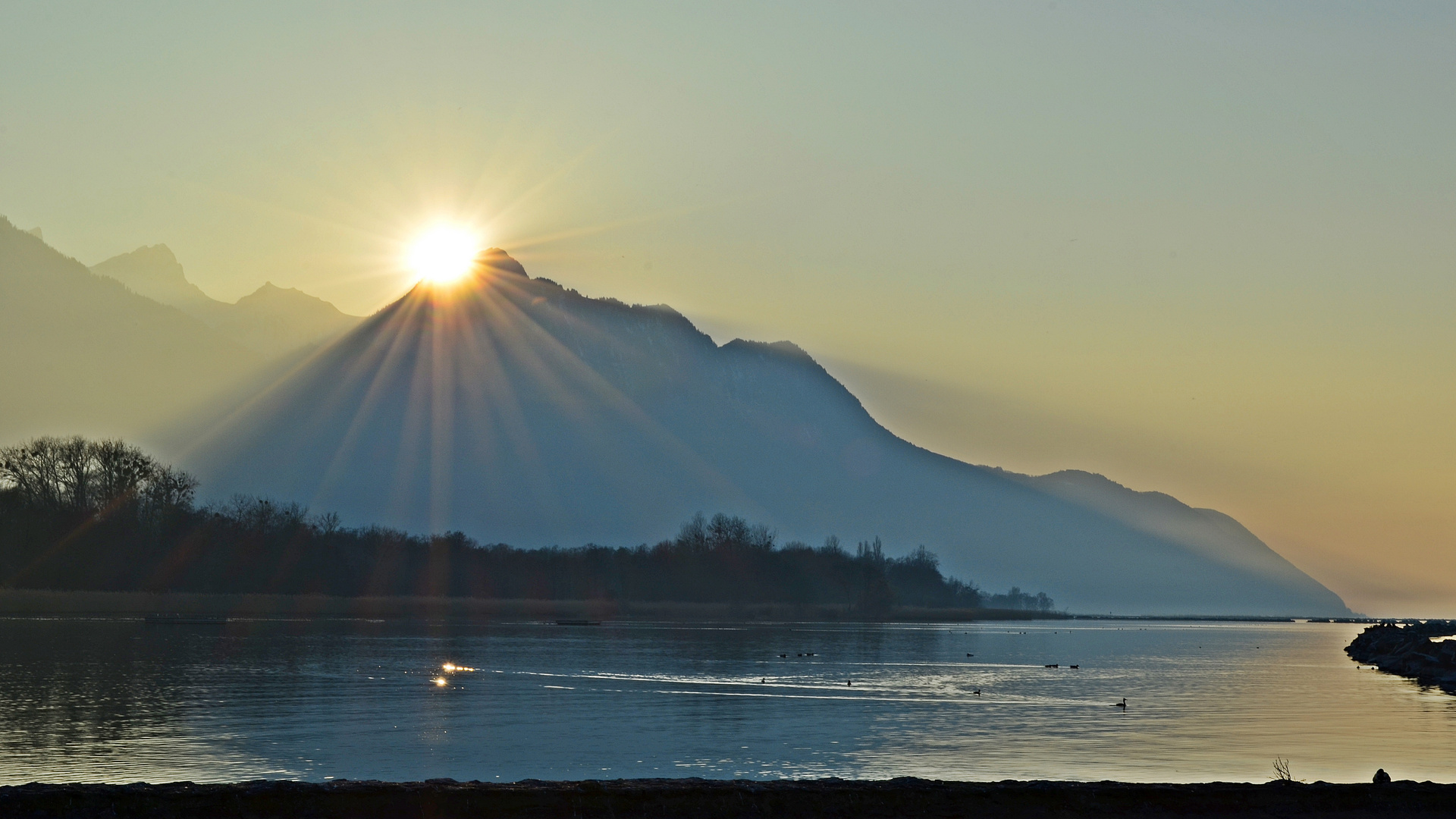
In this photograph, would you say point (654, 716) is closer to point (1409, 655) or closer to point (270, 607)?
point (1409, 655)

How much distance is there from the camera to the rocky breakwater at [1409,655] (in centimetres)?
8025

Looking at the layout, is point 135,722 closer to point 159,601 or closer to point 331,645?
point 331,645

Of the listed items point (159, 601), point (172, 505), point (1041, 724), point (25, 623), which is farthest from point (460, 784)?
point (172, 505)

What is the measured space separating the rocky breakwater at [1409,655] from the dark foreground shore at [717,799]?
54.2m

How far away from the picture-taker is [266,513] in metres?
184

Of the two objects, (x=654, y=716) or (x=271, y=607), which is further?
(x=271, y=607)

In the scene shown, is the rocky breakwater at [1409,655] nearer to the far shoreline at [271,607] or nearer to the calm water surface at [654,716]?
the calm water surface at [654,716]

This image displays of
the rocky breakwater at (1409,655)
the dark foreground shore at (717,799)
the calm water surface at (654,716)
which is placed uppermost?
the dark foreground shore at (717,799)

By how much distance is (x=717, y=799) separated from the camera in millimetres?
21516

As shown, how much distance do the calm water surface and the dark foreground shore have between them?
8238 millimetres

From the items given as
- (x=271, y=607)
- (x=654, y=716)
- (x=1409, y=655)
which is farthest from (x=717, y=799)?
(x=271, y=607)

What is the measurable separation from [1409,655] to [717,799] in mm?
89145

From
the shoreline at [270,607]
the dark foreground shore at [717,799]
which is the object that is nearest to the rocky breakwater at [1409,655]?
the dark foreground shore at [717,799]

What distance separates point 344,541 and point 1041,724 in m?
167
